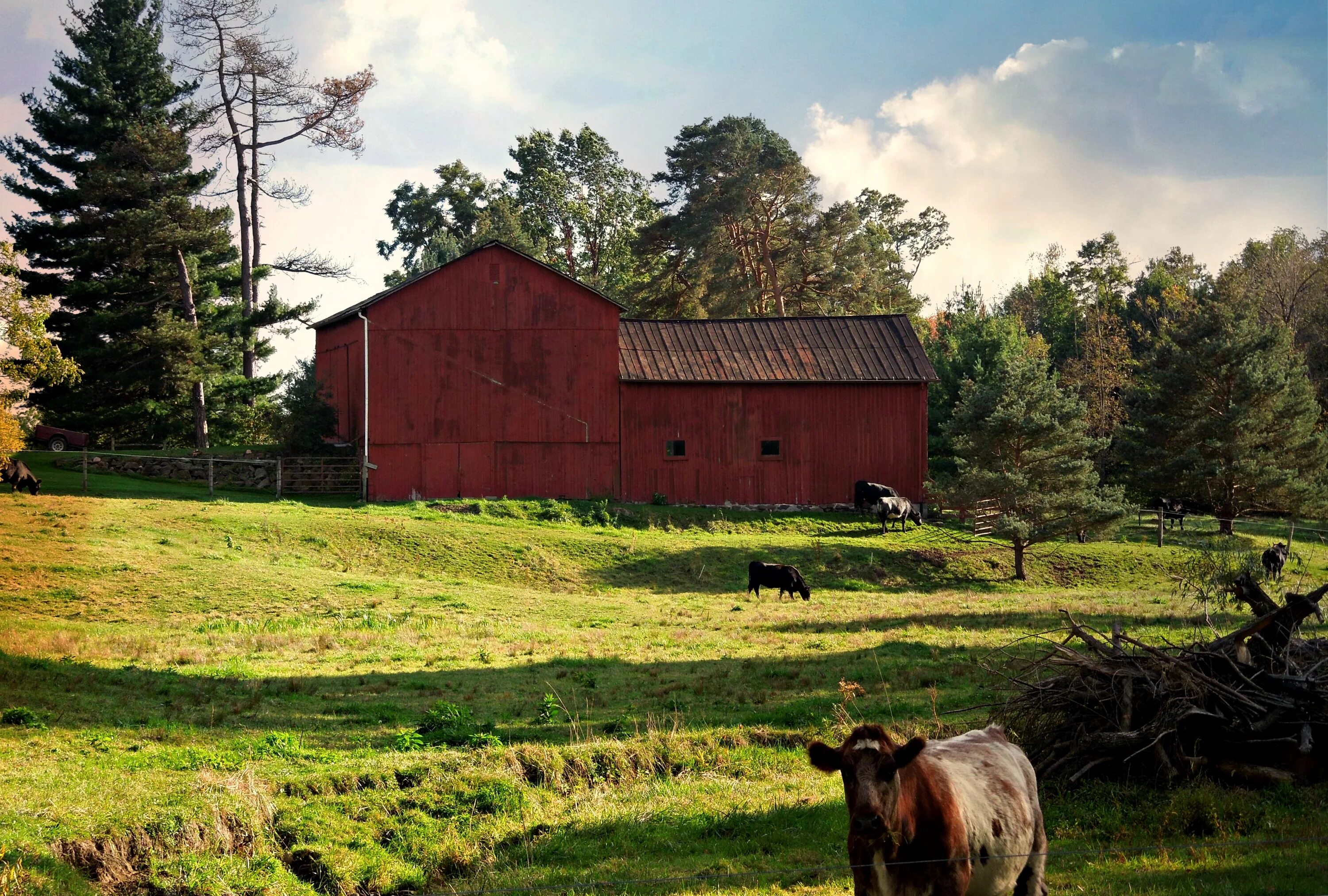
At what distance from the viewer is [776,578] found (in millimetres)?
26578

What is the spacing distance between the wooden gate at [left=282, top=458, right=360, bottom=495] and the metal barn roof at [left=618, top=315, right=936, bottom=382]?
9.57 m

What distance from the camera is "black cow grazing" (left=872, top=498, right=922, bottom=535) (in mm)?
34719

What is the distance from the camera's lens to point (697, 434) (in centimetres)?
3703

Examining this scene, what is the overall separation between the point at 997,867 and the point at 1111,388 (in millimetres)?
53200

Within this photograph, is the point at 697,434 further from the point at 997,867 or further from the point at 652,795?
the point at 997,867

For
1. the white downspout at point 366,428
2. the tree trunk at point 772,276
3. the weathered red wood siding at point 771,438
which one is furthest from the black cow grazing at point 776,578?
the tree trunk at point 772,276

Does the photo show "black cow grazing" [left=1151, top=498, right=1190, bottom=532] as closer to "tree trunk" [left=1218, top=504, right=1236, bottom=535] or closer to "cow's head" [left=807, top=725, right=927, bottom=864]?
"tree trunk" [left=1218, top=504, right=1236, bottom=535]

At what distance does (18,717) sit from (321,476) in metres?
23.6

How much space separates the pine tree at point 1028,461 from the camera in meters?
30.5

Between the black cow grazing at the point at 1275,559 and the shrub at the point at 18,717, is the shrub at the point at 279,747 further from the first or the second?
the black cow grazing at the point at 1275,559

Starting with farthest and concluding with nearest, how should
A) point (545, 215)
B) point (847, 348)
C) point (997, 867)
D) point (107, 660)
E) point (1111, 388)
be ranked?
point (545, 215), point (1111, 388), point (847, 348), point (107, 660), point (997, 867)

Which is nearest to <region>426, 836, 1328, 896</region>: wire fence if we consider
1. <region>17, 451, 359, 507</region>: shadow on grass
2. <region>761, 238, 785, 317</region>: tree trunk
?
<region>17, 451, 359, 507</region>: shadow on grass

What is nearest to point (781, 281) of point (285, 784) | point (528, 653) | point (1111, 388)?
point (1111, 388)

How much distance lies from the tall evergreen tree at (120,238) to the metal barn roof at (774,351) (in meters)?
16.6
